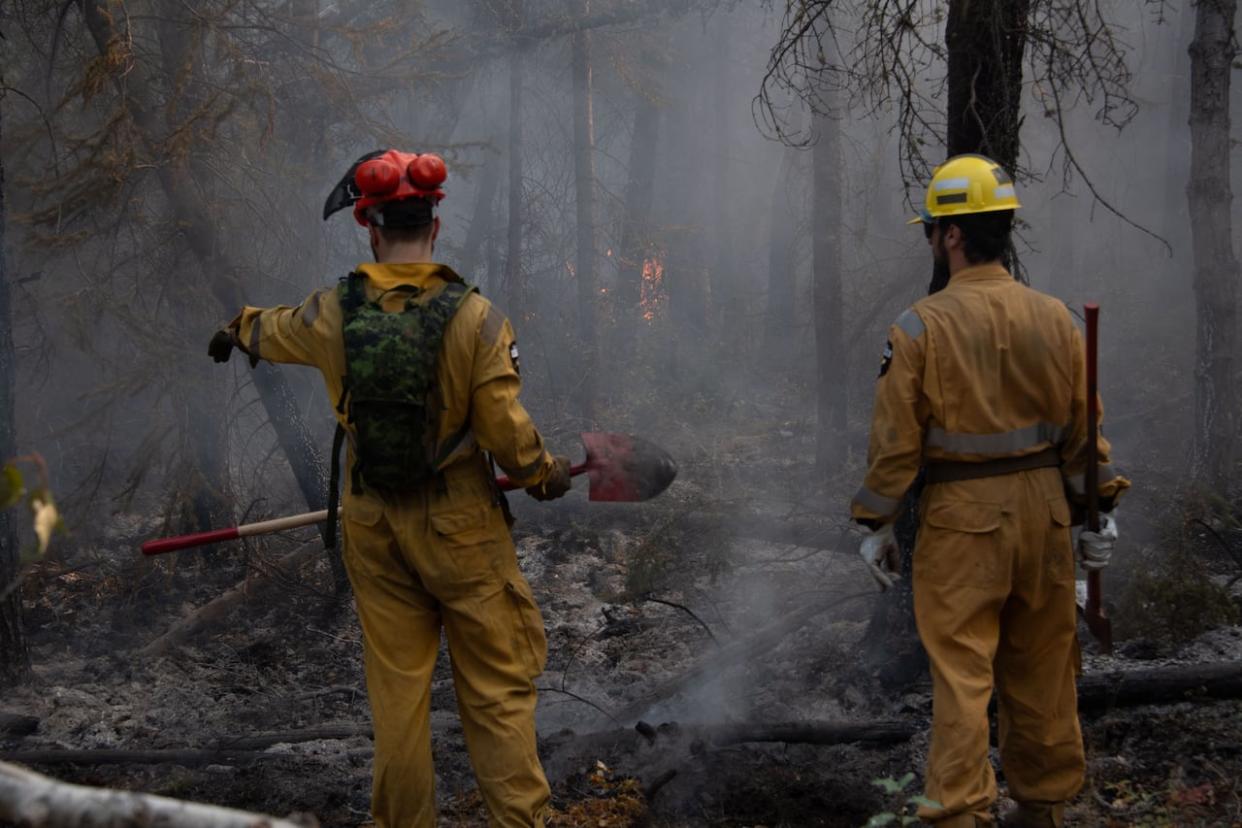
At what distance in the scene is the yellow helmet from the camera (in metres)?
3.58

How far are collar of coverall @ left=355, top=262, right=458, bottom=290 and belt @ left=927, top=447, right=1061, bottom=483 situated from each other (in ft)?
5.83

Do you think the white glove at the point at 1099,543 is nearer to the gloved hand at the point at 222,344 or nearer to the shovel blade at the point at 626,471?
the shovel blade at the point at 626,471

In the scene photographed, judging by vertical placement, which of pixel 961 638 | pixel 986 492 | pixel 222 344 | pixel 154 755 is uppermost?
pixel 222 344

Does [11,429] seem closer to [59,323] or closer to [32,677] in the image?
[32,677]

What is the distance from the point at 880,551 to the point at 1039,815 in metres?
1.05

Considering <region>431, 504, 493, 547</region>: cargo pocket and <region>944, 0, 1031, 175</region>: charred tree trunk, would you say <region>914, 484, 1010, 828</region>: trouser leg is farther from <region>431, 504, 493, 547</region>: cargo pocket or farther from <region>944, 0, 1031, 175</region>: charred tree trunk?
<region>944, 0, 1031, 175</region>: charred tree trunk

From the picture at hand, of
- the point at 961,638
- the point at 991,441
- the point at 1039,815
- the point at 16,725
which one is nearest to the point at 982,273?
the point at 991,441

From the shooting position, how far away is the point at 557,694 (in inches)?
235

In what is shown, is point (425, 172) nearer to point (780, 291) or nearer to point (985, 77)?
point (985, 77)

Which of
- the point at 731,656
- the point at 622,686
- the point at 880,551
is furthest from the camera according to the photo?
the point at 622,686

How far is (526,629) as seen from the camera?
3613 mm

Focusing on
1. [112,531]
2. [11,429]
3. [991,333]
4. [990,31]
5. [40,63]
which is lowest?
[112,531]

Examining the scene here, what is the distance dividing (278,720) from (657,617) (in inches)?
95.2

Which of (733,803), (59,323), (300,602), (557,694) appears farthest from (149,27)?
(733,803)
